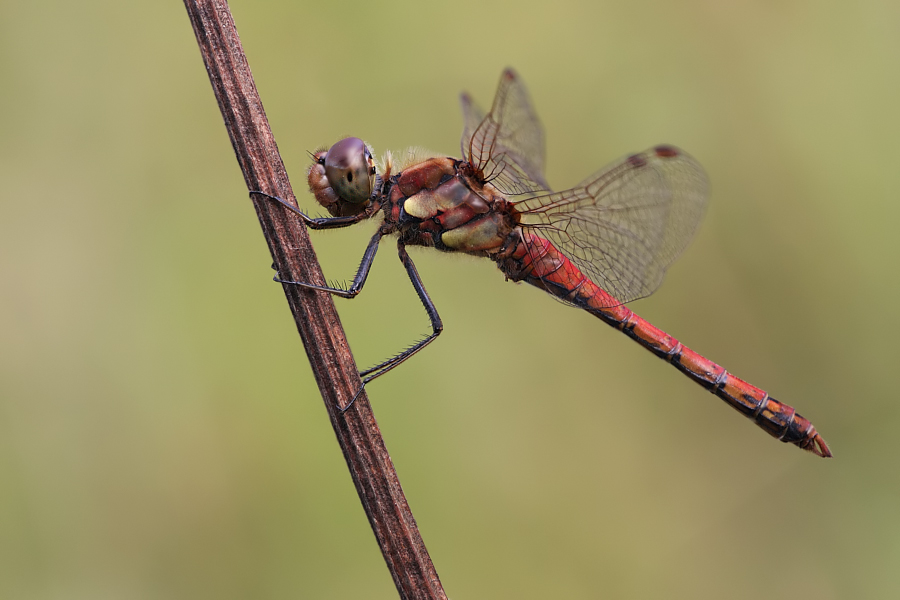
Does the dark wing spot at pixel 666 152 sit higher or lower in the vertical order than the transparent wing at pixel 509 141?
lower

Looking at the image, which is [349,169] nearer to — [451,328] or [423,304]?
[423,304]

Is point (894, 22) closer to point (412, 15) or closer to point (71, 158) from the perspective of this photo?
point (412, 15)

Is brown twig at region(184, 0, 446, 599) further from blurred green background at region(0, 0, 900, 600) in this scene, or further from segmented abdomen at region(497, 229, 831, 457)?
blurred green background at region(0, 0, 900, 600)

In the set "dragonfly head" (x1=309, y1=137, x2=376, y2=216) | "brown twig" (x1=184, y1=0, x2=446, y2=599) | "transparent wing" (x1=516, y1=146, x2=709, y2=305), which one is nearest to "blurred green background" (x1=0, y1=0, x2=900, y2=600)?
"dragonfly head" (x1=309, y1=137, x2=376, y2=216)

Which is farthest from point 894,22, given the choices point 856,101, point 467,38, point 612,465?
point 612,465

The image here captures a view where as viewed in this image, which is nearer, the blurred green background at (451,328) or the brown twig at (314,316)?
the brown twig at (314,316)

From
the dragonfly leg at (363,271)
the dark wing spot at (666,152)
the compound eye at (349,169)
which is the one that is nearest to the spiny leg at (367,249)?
the dragonfly leg at (363,271)

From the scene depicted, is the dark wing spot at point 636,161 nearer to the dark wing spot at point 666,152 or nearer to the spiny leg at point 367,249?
the dark wing spot at point 666,152
